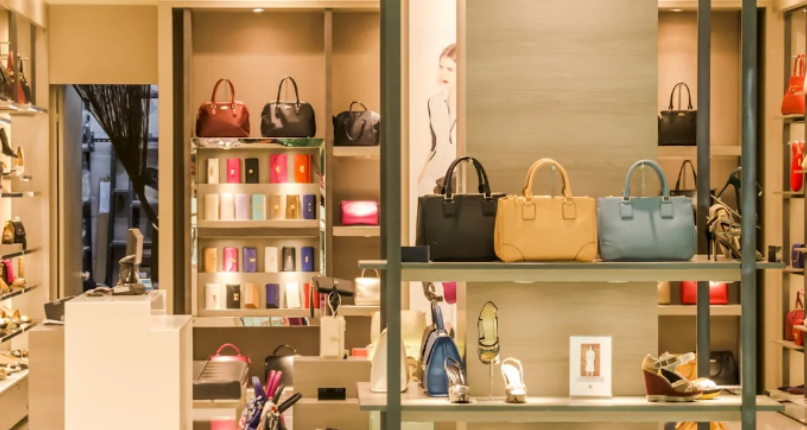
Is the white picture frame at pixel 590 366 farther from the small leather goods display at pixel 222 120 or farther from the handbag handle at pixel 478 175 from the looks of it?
the small leather goods display at pixel 222 120

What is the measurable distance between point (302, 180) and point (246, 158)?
0.47m

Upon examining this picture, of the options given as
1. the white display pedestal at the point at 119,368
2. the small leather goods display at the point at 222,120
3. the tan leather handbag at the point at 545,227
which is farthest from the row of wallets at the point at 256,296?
the tan leather handbag at the point at 545,227

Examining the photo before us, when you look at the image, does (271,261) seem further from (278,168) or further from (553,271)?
(553,271)

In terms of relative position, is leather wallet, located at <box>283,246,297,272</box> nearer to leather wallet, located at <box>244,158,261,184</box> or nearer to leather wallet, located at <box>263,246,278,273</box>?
leather wallet, located at <box>263,246,278,273</box>

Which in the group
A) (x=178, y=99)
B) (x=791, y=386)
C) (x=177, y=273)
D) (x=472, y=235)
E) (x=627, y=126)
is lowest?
(x=791, y=386)

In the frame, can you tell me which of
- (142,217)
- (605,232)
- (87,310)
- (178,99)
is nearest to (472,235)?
(605,232)

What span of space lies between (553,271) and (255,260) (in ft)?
14.7

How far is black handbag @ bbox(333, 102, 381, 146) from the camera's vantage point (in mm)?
6914

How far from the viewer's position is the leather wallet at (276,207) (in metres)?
7.03

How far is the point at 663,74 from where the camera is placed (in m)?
7.41

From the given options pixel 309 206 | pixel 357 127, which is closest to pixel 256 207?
pixel 309 206

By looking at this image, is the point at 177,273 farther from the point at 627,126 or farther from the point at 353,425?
the point at 627,126

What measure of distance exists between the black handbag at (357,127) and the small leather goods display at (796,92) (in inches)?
120

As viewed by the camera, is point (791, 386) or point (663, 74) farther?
point (663, 74)
